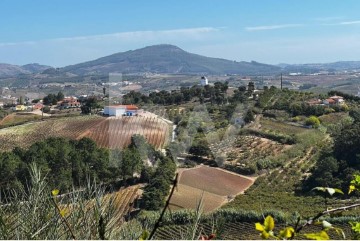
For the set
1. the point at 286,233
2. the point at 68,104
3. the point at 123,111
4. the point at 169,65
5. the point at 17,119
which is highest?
the point at 286,233

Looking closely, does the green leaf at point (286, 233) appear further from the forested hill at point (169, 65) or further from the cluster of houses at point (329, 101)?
the forested hill at point (169, 65)

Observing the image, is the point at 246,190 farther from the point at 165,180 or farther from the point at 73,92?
the point at 73,92

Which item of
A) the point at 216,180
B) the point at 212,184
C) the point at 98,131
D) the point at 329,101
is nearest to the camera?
the point at 212,184

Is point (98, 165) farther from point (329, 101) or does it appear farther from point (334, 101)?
point (334, 101)

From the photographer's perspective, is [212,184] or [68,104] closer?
[212,184]

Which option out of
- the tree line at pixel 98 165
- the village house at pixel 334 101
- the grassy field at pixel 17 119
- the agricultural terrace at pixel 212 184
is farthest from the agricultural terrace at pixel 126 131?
the village house at pixel 334 101

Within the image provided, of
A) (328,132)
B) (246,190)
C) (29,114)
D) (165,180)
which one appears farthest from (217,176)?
(29,114)

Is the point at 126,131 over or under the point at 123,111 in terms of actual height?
under

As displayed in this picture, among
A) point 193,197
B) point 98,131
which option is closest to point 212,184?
point 193,197

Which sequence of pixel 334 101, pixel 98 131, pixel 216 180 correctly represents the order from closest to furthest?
pixel 216 180 < pixel 98 131 < pixel 334 101
